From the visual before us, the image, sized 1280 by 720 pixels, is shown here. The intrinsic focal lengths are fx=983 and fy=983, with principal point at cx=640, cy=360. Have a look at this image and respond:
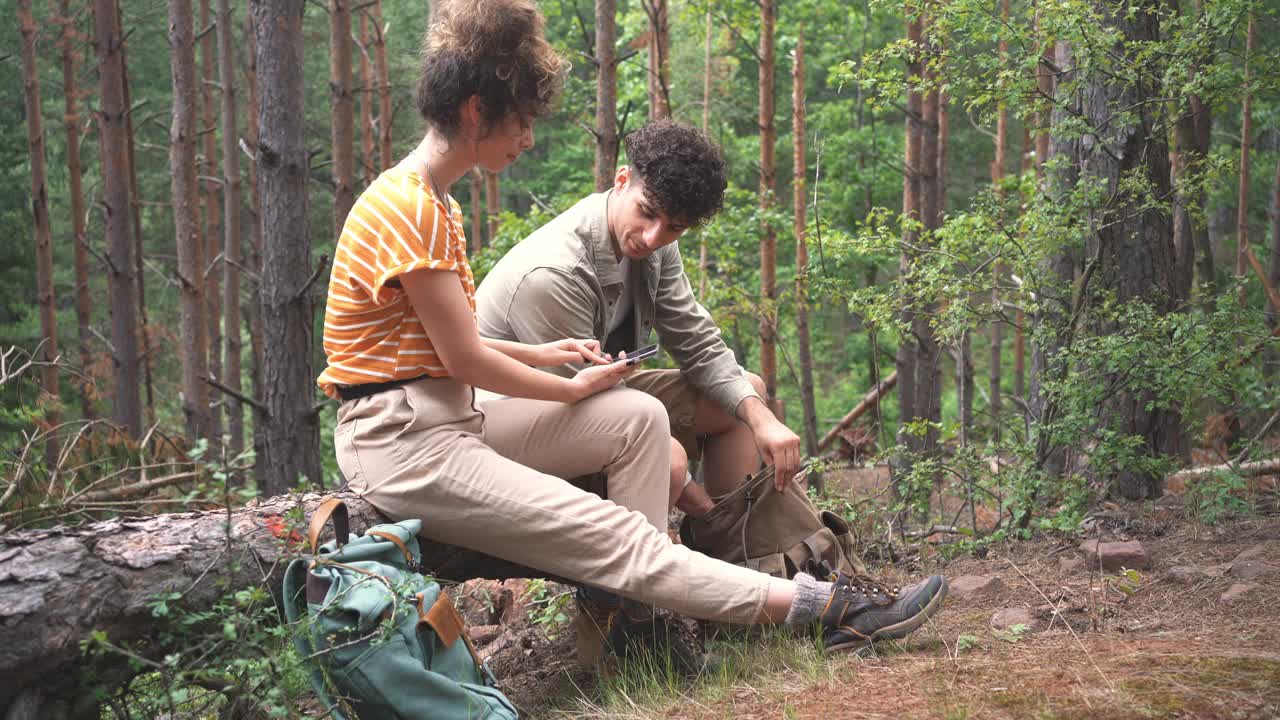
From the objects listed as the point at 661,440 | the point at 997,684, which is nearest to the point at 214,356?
the point at 661,440

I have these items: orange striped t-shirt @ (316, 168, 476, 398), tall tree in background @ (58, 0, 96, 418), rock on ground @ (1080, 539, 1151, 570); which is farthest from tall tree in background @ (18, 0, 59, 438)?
rock on ground @ (1080, 539, 1151, 570)

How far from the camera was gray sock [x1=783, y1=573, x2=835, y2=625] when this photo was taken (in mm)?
2518

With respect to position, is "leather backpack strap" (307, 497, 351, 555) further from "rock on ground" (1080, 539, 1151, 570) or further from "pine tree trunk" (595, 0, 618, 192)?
"pine tree trunk" (595, 0, 618, 192)

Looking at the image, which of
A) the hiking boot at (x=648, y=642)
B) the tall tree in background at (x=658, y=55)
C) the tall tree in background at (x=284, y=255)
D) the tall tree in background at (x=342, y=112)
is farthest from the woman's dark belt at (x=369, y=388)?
the tall tree in background at (x=342, y=112)

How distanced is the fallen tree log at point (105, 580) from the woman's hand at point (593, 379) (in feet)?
2.01

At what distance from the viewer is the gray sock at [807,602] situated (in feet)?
8.26

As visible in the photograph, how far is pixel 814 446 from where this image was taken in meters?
6.73

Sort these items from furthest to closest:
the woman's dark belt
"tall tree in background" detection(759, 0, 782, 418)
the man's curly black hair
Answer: "tall tree in background" detection(759, 0, 782, 418) < the man's curly black hair < the woman's dark belt

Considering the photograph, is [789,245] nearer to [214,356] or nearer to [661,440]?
[214,356]

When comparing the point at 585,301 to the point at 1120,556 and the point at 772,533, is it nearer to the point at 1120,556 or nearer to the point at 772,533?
the point at 772,533

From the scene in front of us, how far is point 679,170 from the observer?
9.21 ft

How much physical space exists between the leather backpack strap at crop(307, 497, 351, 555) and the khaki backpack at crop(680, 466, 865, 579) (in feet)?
3.97

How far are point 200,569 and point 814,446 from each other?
4964 millimetres

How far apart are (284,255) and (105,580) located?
3.37 metres
